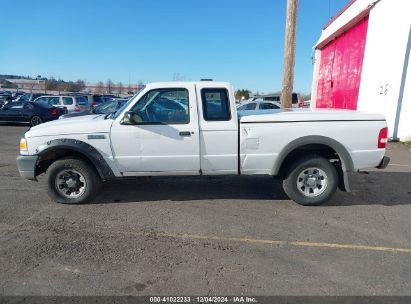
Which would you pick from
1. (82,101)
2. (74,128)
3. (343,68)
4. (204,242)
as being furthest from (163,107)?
(82,101)

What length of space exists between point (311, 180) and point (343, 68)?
524 inches

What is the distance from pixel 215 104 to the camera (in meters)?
5.07

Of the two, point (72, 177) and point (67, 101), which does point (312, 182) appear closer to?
point (72, 177)

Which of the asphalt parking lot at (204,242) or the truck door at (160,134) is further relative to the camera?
the truck door at (160,134)

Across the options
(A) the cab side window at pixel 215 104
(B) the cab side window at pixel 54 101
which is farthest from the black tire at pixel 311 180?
(B) the cab side window at pixel 54 101

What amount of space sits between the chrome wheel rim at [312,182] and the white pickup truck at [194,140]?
5 cm

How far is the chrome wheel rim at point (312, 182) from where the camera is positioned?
522 centimetres

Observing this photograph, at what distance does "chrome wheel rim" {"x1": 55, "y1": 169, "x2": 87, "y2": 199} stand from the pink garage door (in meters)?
13.2

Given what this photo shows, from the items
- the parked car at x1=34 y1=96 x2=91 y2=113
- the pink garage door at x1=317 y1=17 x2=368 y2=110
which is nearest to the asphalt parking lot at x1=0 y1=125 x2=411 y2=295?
the pink garage door at x1=317 y1=17 x2=368 y2=110

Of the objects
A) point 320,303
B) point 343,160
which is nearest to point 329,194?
point 343,160

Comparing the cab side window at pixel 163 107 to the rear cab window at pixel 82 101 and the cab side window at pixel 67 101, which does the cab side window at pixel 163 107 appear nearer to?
the cab side window at pixel 67 101

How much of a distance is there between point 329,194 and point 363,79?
10360 millimetres

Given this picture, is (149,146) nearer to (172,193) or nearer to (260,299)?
(172,193)

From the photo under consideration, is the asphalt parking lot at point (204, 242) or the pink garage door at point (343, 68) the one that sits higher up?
the pink garage door at point (343, 68)
